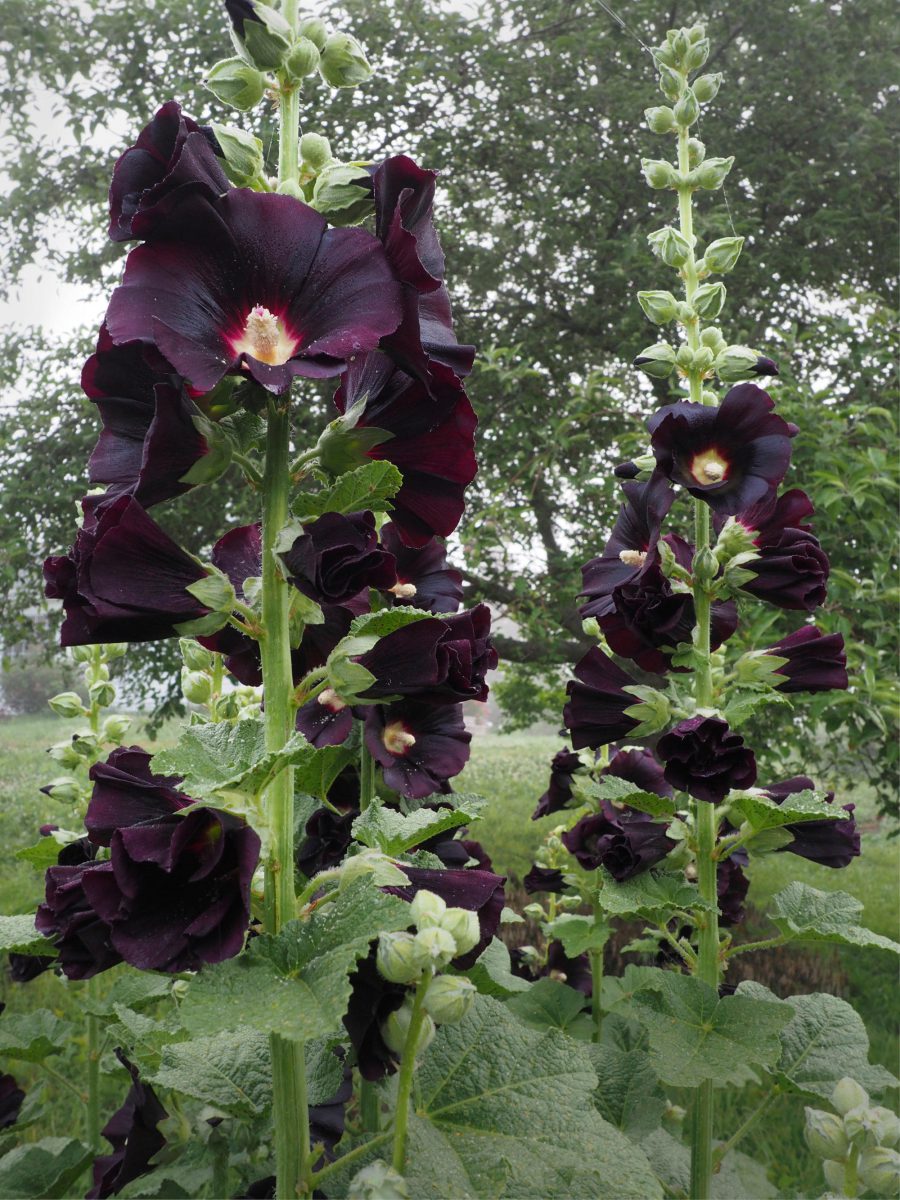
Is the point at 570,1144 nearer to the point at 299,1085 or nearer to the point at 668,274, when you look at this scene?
the point at 299,1085

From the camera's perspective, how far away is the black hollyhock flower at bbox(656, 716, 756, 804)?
141 cm

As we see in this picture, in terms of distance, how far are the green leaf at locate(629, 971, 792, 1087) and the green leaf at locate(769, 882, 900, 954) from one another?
122 millimetres

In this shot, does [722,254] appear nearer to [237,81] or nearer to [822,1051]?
[237,81]

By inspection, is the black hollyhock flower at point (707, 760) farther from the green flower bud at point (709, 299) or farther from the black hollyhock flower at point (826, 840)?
the green flower bud at point (709, 299)

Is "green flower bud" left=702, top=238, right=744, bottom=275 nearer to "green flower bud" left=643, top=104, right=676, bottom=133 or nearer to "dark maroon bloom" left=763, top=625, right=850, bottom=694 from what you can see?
"green flower bud" left=643, top=104, right=676, bottom=133

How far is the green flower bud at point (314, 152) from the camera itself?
106 centimetres

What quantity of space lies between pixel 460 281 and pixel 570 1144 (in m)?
5.47

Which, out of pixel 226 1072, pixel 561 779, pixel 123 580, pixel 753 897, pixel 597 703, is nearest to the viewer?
pixel 123 580

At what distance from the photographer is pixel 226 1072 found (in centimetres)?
113

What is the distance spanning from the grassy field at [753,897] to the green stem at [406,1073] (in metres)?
0.73

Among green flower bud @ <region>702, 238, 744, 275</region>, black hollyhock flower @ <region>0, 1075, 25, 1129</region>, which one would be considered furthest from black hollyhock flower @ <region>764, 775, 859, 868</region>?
black hollyhock flower @ <region>0, 1075, 25, 1129</region>

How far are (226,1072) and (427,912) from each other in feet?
1.64

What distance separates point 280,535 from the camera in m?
0.92

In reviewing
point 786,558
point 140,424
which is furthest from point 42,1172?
point 786,558
